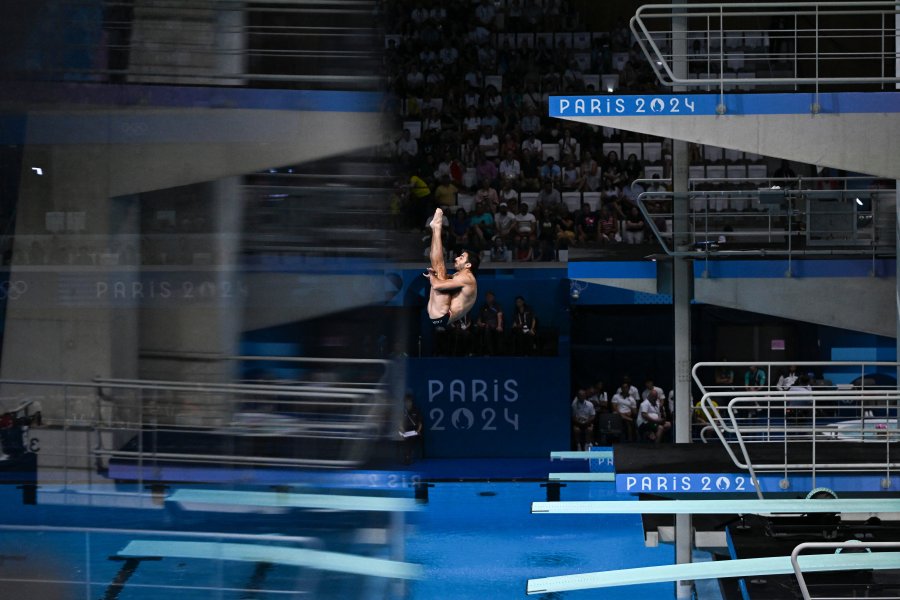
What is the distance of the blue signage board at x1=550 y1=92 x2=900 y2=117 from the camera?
882 centimetres

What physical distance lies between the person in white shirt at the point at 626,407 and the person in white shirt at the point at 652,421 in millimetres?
176

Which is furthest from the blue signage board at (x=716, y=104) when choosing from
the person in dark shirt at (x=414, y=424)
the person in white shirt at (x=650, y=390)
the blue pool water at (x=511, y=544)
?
the person in white shirt at (x=650, y=390)

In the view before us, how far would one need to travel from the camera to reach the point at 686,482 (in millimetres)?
8445

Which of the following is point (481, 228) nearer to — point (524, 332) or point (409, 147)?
point (524, 332)

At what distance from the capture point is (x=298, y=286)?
0.98 meters

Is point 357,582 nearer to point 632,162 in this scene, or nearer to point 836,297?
point 836,297

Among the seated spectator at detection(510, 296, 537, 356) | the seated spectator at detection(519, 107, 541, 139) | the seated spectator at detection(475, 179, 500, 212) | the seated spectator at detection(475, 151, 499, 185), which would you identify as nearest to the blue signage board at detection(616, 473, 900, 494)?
the seated spectator at detection(510, 296, 537, 356)

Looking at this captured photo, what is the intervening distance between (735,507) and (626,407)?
11115mm

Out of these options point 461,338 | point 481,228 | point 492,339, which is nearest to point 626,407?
point 492,339

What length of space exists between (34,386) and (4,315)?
0.19ft

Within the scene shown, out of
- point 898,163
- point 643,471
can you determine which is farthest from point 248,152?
point 898,163

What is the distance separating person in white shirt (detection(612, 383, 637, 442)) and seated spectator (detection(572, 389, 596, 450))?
450mm

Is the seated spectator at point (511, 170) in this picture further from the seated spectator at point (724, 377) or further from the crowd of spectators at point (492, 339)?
the seated spectator at point (724, 377)

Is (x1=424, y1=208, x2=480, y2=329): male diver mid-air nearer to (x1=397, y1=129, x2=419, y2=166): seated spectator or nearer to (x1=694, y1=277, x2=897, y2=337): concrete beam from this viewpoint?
(x1=694, y1=277, x2=897, y2=337): concrete beam
